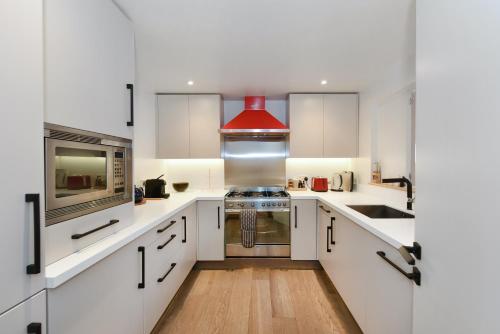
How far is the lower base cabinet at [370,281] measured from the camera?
119 centimetres

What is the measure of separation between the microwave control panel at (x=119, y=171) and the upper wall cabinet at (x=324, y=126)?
2185 millimetres

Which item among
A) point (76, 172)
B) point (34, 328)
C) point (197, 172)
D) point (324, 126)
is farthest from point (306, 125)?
point (34, 328)

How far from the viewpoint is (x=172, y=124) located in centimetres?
320

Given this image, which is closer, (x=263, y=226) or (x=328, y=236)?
(x=328, y=236)

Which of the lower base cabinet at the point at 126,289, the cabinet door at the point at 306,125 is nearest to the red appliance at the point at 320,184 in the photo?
the cabinet door at the point at 306,125

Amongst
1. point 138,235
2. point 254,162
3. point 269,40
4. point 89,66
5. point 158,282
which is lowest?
point 158,282

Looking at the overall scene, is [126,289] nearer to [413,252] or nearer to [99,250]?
[99,250]

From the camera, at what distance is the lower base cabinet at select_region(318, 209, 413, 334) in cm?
119

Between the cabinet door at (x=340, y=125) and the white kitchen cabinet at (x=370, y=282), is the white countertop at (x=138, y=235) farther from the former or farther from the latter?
the cabinet door at (x=340, y=125)

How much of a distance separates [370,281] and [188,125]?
262cm

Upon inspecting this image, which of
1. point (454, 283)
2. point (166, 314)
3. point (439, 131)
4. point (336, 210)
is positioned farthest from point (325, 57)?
point (166, 314)

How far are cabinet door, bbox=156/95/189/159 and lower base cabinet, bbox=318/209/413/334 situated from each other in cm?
211

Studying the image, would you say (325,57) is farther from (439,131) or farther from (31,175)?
(31,175)

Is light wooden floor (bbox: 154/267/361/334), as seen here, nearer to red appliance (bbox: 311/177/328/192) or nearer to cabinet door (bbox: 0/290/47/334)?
red appliance (bbox: 311/177/328/192)
